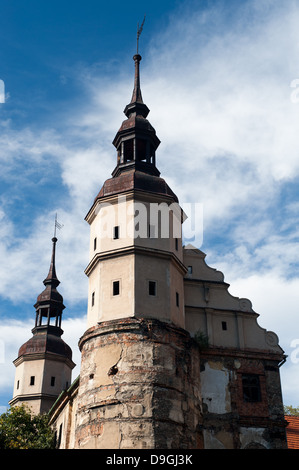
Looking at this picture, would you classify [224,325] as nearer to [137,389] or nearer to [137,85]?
[137,389]

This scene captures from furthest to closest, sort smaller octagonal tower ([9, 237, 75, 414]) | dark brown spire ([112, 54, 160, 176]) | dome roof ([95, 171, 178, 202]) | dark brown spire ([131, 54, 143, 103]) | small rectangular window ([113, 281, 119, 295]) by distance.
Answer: smaller octagonal tower ([9, 237, 75, 414]) → dark brown spire ([131, 54, 143, 103]) → dark brown spire ([112, 54, 160, 176]) → dome roof ([95, 171, 178, 202]) → small rectangular window ([113, 281, 119, 295])

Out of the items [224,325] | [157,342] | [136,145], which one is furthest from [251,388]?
[136,145]

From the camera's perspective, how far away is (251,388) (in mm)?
28641

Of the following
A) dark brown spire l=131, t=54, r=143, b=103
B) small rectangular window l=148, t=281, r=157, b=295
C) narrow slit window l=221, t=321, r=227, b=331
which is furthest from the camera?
dark brown spire l=131, t=54, r=143, b=103

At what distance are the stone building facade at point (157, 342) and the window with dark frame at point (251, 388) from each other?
1.9 inches

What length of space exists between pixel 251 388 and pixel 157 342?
18.8 feet

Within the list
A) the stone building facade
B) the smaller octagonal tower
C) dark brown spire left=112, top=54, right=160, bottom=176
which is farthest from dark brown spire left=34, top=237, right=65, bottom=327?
dark brown spire left=112, top=54, right=160, bottom=176

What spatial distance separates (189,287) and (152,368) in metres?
6.60

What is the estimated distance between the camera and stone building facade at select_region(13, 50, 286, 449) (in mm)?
24641

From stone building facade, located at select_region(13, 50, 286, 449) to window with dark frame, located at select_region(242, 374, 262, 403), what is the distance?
0.16 feet

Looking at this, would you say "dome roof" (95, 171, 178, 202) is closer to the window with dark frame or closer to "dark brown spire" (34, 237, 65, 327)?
the window with dark frame

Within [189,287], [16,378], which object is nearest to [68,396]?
[189,287]
